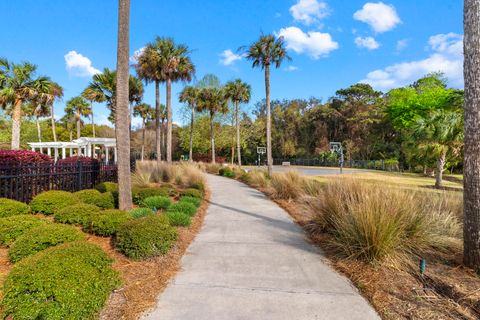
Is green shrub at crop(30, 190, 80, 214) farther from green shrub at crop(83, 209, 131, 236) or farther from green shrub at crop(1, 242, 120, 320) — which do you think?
green shrub at crop(1, 242, 120, 320)

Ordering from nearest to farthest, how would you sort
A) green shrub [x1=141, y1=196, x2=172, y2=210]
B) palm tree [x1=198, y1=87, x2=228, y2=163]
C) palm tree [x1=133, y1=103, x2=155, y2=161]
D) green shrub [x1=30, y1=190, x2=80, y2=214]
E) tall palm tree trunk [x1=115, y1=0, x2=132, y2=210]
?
green shrub [x1=30, y1=190, x2=80, y2=214] < tall palm tree trunk [x1=115, y1=0, x2=132, y2=210] < green shrub [x1=141, y1=196, x2=172, y2=210] < palm tree [x1=198, y1=87, x2=228, y2=163] < palm tree [x1=133, y1=103, x2=155, y2=161]

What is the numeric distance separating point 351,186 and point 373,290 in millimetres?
2896

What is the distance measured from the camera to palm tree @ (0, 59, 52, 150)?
14719mm

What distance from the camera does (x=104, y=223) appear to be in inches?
188

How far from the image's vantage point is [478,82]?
3.48 m

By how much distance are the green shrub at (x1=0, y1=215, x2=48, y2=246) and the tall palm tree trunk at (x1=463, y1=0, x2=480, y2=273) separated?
6.41 meters

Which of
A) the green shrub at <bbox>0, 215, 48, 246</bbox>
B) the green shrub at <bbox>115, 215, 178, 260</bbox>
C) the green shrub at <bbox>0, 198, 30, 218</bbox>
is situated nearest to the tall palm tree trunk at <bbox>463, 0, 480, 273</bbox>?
the green shrub at <bbox>115, 215, 178, 260</bbox>

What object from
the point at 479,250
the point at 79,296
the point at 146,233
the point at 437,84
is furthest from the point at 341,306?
the point at 437,84

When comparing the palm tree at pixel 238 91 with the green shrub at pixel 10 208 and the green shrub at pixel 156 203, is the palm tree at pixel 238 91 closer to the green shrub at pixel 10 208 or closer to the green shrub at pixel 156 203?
the green shrub at pixel 156 203

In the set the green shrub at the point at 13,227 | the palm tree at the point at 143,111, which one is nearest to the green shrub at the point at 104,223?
the green shrub at the point at 13,227

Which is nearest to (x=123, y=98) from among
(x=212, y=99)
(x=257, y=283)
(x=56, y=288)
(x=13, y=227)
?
(x=13, y=227)

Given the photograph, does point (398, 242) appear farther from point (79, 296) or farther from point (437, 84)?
point (437, 84)

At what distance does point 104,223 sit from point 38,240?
1302mm

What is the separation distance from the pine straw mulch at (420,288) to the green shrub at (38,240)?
158 inches
